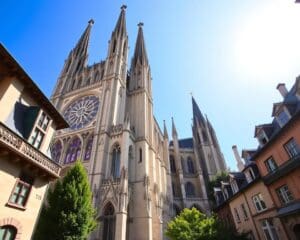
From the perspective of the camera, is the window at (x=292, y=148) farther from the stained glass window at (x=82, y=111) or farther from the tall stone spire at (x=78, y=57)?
the tall stone spire at (x=78, y=57)

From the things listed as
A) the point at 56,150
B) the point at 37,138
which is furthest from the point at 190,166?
the point at 37,138

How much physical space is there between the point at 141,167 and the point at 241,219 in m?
13.0

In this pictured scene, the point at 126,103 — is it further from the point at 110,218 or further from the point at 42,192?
the point at 42,192

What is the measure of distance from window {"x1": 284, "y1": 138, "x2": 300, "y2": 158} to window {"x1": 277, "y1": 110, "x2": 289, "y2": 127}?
66.5 inches

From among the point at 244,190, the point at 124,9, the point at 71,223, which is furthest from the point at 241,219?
the point at 124,9

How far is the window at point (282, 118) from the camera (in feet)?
48.2

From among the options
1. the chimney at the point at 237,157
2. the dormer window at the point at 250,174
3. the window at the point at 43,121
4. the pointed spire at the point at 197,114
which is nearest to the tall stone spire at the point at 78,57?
the window at the point at 43,121

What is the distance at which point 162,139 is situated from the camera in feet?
149

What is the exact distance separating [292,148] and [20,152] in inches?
665

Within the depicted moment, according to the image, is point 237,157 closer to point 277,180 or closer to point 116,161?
point 277,180

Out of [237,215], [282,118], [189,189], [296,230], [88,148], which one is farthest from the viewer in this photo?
[189,189]

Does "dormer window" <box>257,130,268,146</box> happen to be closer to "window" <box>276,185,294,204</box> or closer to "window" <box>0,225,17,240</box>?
"window" <box>276,185,294,204</box>

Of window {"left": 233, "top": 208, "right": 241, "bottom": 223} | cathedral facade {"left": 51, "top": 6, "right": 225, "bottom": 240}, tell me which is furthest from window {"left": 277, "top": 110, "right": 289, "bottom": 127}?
cathedral facade {"left": 51, "top": 6, "right": 225, "bottom": 240}

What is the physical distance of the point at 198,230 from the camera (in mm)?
18094
